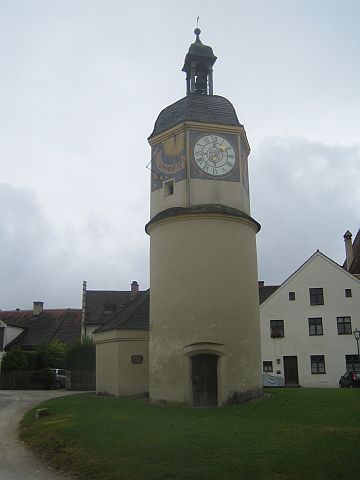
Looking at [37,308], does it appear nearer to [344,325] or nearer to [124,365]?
[344,325]

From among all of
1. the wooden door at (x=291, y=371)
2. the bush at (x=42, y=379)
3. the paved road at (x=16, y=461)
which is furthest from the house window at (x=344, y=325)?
the paved road at (x=16, y=461)

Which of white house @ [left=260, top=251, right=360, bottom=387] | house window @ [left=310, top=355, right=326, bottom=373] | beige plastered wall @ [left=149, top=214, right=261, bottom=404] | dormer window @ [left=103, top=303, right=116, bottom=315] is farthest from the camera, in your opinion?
dormer window @ [left=103, top=303, right=116, bottom=315]

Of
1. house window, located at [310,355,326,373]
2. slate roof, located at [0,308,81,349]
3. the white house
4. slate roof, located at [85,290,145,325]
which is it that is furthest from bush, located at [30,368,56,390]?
house window, located at [310,355,326,373]

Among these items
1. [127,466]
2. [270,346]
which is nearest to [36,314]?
[270,346]

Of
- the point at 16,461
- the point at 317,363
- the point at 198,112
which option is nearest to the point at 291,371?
the point at 317,363

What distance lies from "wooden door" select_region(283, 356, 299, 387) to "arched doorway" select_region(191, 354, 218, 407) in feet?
65.2

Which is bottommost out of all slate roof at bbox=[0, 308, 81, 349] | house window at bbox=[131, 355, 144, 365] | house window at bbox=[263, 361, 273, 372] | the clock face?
house window at bbox=[263, 361, 273, 372]

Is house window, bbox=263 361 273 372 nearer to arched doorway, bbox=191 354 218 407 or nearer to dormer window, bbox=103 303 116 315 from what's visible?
dormer window, bbox=103 303 116 315

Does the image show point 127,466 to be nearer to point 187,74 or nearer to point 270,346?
point 187,74

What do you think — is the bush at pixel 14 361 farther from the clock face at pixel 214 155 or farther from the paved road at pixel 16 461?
the clock face at pixel 214 155

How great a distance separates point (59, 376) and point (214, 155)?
26.0 metres

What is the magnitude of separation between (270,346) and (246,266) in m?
20.0

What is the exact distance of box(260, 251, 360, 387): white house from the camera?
125 ft

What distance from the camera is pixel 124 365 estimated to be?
999 inches
